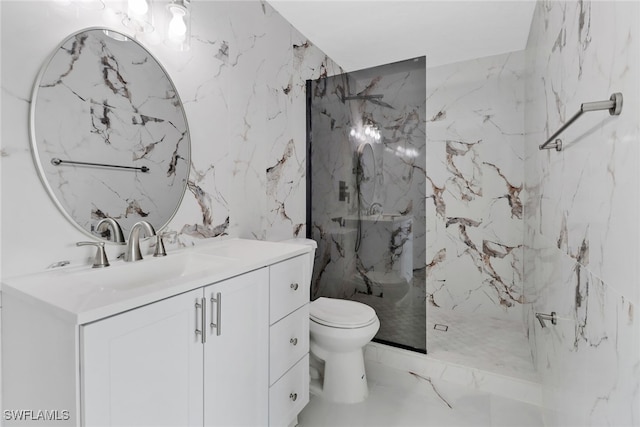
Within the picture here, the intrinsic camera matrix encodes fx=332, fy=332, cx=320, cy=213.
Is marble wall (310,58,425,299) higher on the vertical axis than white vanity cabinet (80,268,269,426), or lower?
higher

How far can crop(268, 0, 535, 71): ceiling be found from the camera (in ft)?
7.13

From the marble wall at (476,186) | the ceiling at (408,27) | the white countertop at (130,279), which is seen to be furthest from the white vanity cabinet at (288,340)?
the marble wall at (476,186)

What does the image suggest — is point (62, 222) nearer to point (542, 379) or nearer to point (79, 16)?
point (79, 16)

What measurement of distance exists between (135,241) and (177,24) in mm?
1009

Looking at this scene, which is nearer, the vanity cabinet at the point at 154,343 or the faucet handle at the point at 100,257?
the vanity cabinet at the point at 154,343

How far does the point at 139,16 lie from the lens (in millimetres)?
1420

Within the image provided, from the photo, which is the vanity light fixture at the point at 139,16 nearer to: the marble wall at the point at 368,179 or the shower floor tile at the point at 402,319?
Result: the marble wall at the point at 368,179

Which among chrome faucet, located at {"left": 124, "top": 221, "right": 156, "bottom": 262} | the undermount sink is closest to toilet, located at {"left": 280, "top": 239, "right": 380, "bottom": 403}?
the undermount sink

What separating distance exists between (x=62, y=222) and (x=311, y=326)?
4.40 ft

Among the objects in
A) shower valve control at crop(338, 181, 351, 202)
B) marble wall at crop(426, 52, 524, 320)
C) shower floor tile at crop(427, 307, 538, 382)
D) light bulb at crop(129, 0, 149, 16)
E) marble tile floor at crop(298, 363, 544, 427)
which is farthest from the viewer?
marble wall at crop(426, 52, 524, 320)

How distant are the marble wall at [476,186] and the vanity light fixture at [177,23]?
2.37 meters

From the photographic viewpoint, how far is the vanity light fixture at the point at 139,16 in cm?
137

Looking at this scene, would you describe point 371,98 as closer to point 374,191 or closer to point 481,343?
point 374,191

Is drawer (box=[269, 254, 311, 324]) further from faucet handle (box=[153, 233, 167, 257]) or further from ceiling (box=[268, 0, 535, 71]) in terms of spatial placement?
ceiling (box=[268, 0, 535, 71])
